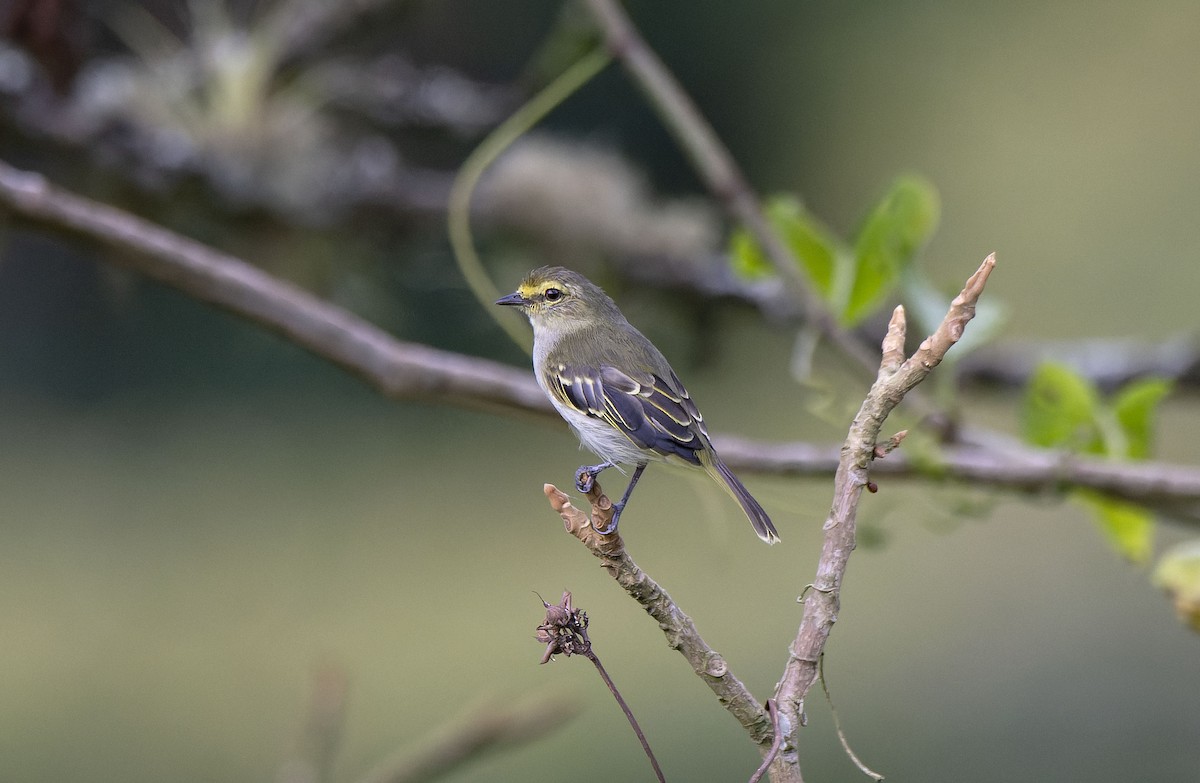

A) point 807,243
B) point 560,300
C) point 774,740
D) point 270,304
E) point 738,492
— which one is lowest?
point 774,740

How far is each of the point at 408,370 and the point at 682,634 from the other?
1.70 ft

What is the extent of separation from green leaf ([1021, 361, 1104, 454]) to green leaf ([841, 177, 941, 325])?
13 centimetres

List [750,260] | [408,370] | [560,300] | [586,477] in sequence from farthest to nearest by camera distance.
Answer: [750,260], [408,370], [560,300], [586,477]

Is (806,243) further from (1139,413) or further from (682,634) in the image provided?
(682,634)

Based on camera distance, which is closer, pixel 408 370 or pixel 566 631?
pixel 566 631

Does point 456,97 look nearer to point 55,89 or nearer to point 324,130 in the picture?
point 324,130

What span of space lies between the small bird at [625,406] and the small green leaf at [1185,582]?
39 centimetres

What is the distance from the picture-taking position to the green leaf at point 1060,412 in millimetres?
830

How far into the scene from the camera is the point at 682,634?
Answer: 1.17 ft

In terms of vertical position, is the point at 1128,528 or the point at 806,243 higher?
the point at 806,243

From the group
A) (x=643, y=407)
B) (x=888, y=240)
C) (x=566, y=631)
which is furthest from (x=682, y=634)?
(x=888, y=240)

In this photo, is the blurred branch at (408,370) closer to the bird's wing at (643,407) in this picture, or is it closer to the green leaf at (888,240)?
the green leaf at (888,240)

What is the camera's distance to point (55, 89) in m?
1.06

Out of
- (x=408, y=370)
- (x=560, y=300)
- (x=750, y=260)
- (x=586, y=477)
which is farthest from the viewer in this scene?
(x=750, y=260)
